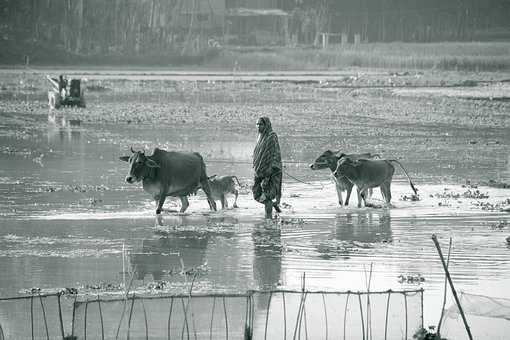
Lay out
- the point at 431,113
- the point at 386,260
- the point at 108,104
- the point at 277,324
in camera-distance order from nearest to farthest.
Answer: the point at 277,324
the point at 386,260
the point at 431,113
the point at 108,104

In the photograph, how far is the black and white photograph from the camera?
11852 millimetres

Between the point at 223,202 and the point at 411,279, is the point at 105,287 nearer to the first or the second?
the point at 411,279

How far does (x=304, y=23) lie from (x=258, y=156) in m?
109

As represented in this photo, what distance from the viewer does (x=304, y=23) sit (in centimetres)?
12656

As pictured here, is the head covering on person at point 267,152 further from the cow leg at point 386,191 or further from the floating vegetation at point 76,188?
the floating vegetation at point 76,188

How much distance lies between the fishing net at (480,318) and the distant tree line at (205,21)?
10358 centimetres

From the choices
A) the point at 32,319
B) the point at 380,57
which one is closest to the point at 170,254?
the point at 32,319

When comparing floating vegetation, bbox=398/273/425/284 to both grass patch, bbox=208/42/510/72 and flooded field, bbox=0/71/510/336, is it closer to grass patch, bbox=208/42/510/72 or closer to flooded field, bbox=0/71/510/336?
flooded field, bbox=0/71/510/336

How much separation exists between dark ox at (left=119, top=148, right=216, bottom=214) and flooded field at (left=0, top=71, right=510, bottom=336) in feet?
1.24

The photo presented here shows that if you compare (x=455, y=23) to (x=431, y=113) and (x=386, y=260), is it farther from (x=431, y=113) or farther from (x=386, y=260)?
(x=386, y=260)

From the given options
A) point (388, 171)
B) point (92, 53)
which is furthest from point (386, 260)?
point (92, 53)

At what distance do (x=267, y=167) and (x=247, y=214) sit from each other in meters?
1.06

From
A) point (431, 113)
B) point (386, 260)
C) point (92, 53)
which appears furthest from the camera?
point (92, 53)

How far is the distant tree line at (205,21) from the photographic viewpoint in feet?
389
